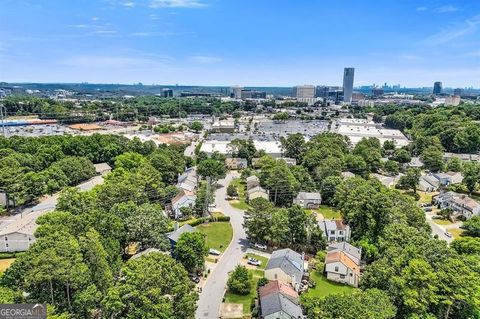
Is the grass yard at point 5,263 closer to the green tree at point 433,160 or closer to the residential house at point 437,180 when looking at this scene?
the residential house at point 437,180

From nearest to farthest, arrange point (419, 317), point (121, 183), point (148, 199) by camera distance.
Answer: point (419, 317)
point (121, 183)
point (148, 199)

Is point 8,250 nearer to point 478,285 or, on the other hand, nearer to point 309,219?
point 309,219

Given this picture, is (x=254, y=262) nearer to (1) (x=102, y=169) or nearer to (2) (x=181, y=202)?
(2) (x=181, y=202)

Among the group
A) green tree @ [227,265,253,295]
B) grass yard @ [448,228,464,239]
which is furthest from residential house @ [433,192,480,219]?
green tree @ [227,265,253,295]

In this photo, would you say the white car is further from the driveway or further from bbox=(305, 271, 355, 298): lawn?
bbox=(305, 271, 355, 298): lawn

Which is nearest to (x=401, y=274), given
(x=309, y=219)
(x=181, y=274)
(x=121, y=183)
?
(x=309, y=219)

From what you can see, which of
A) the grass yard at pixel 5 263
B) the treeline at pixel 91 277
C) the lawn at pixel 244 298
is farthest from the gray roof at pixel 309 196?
the grass yard at pixel 5 263
